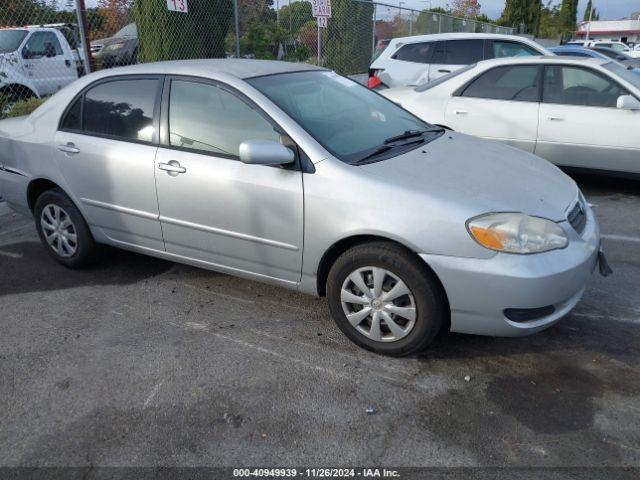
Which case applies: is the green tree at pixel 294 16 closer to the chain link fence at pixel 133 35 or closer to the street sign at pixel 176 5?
the chain link fence at pixel 133 35

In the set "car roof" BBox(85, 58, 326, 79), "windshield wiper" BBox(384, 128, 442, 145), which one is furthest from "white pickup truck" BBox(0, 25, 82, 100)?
"windshield wiper" BBox(384, 128, 442, 145)

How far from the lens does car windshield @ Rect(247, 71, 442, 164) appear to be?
131 inches

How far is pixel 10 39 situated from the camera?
9820mm

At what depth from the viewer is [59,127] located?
13.7ft

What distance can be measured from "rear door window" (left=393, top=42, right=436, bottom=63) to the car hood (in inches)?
262

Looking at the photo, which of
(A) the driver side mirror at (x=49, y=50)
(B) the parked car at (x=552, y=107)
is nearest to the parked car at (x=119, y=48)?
(A) the driver side mirror at (x=49, y=50)

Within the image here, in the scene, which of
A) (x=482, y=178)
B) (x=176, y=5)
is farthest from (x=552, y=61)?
(x=176, y=5)

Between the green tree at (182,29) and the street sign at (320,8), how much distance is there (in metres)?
1.67

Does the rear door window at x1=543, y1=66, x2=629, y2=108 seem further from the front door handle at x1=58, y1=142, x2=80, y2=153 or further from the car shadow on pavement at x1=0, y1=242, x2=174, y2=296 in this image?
the front door handle at x1=58, y1=142, x2=80, y2=153

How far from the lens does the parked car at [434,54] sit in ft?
29.8

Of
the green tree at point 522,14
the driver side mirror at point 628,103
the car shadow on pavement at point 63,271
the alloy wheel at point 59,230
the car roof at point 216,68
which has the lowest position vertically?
the car shadow on pavement at point 63,271

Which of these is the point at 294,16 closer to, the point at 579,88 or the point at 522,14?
the point at 579,88

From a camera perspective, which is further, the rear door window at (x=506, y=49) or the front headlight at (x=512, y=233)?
the rear door window at (x=506, y=49)

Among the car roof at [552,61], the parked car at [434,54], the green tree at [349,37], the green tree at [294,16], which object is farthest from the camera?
the green tree at [349,37]
